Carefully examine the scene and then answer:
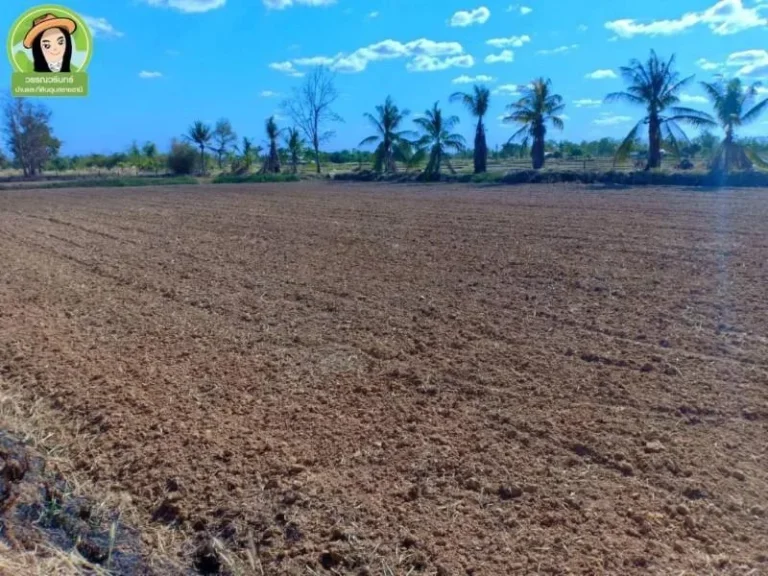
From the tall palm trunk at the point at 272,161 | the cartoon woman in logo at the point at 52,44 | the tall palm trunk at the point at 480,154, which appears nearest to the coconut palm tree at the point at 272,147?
the tall palm trunk at the point at 272,161

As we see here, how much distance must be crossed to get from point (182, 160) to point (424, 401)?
64777mm

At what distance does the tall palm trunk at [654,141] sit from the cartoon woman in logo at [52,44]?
1208 inches

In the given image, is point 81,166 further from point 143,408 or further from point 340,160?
point 143,408

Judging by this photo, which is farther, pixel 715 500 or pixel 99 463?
pixel 99 463

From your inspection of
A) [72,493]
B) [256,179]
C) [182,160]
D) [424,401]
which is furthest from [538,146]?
[72,493]

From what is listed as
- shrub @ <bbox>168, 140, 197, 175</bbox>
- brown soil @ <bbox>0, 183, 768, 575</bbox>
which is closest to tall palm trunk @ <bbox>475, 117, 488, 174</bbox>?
shrub @ <bbox>168, 140, 197, 175</bbox>

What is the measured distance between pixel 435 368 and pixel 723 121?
35624 millimetres

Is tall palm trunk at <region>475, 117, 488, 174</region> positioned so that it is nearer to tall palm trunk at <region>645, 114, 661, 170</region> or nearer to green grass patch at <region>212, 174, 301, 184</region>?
tall palm trunk at <region>645, 114, 661, 170</region>

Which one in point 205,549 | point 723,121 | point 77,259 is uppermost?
point 723,121

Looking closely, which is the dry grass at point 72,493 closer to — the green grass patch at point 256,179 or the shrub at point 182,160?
the green grass patch at point 256,179

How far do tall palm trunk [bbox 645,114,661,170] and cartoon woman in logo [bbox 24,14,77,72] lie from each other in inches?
1208

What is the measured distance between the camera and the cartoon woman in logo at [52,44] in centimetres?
1469

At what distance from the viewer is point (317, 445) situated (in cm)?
437

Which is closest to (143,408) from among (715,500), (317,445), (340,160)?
(317,445)
